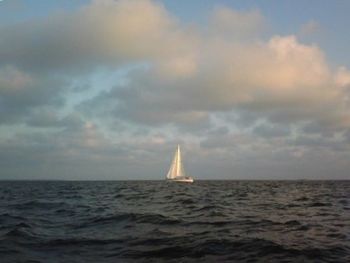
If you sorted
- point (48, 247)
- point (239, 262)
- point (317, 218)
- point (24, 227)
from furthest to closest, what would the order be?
1. point (317, 218)
2. point (24, 227)
3. point (48, 247)
4. point (239, 262)

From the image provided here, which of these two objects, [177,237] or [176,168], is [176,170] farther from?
[177,237]

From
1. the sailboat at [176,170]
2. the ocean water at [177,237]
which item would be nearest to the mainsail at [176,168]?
the sailboat at [176,170]

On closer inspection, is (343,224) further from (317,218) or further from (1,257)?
(1,257)

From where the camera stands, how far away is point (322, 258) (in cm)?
1356

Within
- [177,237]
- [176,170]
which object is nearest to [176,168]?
[176,170]

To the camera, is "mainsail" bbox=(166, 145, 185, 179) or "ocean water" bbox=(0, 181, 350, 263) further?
"mainsail" bbox=(166, 145, 185, 179)

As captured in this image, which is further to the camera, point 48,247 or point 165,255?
point 48,247

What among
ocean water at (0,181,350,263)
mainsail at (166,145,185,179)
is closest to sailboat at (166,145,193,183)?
mainsail at (166,145,185,179)

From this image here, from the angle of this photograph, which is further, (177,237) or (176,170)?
(176,170)

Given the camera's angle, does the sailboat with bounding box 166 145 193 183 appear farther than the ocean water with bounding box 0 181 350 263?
Yes

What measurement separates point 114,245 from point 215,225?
6359mm

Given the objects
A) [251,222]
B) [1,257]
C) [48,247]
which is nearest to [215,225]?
[251,222]

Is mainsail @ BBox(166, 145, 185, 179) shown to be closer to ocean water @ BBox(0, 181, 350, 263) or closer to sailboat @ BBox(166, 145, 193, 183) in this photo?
sailboat @ BBox(166, 145, 193, 183)

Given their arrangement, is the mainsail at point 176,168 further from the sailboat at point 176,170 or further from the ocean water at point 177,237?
the ocean water at point 177,237
